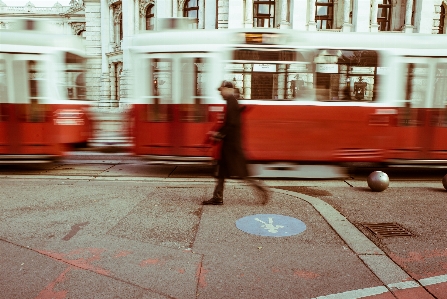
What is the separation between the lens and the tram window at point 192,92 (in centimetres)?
859

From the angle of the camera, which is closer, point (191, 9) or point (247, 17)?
point (247, 17)

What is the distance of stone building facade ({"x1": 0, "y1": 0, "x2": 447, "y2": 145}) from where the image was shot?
29523 mm

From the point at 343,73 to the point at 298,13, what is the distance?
23114 mm

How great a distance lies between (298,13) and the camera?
29.4 m

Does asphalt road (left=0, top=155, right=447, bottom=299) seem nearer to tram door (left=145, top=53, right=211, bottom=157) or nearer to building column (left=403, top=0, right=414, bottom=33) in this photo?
tram door (left=145, top=53, right=211, bottom=157)

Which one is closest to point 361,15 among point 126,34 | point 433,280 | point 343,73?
point 126,34

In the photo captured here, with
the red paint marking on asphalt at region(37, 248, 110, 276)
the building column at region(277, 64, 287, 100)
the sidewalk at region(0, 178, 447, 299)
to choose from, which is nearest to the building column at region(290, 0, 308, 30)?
the building column at region(277, 64, 287, 100)

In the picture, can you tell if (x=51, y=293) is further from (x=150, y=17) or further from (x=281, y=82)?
(x=150, y=17)

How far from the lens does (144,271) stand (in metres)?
3.93

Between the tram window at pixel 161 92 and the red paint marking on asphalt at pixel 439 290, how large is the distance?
20.9 feet

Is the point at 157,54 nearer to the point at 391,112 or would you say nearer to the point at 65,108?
the point at 65,108

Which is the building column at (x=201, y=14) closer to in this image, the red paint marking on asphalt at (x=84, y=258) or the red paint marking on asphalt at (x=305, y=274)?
the red paint marking on asphalt at (x=84, y=258)

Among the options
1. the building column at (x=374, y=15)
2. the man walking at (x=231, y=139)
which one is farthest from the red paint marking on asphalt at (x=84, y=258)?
the building column at (x=374, y=15)

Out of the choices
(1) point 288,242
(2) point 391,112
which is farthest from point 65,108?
(2) point 391,112
